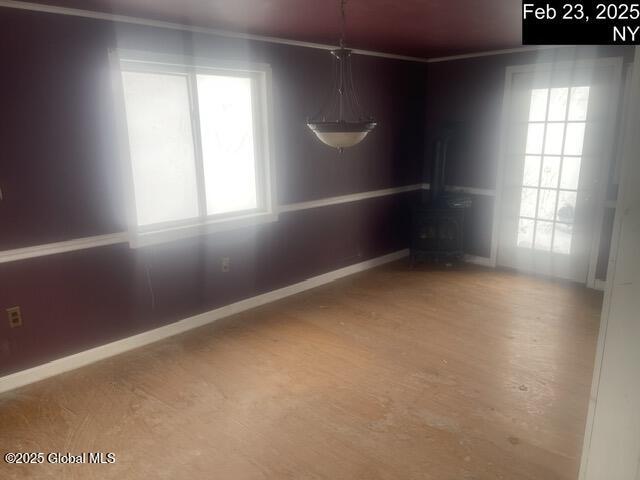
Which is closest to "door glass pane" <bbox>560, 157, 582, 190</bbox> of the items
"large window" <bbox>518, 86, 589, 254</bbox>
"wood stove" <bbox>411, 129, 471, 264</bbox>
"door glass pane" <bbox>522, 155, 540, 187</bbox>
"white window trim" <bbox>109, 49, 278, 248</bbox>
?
"large window" <bbox>518, 86, 589, 254</bbox>

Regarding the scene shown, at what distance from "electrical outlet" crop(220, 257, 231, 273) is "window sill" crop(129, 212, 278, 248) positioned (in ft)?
0.89

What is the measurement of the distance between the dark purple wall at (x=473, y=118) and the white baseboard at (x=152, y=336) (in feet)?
5.26

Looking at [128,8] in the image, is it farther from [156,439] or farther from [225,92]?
[156,439]

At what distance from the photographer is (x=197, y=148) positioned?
3812 mm

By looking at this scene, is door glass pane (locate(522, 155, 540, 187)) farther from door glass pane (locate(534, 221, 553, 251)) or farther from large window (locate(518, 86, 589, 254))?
door glass pane (locate(534, 221, 553, 251))

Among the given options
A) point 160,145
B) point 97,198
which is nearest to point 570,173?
point 160,145

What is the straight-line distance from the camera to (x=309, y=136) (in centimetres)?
462

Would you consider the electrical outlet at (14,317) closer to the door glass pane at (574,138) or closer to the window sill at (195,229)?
the window sill at (195,229)

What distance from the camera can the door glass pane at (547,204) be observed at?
4.97 meters

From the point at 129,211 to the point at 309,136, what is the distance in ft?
6.49

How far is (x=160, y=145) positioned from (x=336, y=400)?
2.36m

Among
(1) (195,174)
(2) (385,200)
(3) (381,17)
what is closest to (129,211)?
(1) (195,174)

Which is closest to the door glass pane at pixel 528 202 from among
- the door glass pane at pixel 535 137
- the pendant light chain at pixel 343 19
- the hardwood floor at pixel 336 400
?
the door glass pane at pixel 535 137

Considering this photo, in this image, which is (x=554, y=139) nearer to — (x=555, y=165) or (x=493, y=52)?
(x=555, y=165)
